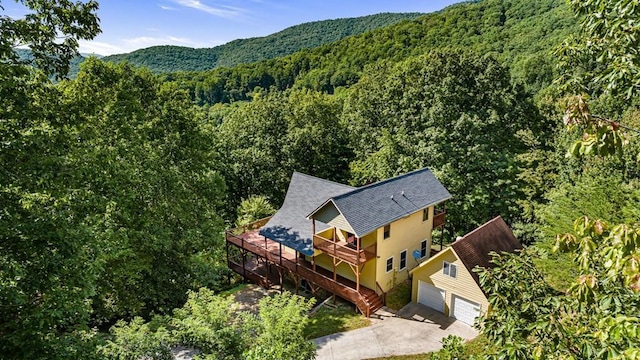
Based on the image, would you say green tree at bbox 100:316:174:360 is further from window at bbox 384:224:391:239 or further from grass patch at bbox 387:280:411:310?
grass patch at bbox 387:280:411:310

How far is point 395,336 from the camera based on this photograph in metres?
19.7

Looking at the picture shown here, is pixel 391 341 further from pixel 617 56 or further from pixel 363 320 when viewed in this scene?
pixel 617 56

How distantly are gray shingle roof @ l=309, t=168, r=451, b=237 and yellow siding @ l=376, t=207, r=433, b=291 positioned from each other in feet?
2.35

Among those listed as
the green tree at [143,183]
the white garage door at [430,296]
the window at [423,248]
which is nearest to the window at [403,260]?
the window at [423,248]

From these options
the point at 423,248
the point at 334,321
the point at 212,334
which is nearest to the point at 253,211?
the point at 334,321

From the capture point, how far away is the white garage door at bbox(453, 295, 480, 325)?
20.4 meters

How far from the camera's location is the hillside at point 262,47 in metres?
111

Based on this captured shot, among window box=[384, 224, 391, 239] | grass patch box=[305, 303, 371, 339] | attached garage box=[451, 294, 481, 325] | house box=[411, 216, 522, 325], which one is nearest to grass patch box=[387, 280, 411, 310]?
house box=[411, 216, 522, 325]

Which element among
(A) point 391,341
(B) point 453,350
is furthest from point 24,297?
(A) point 391,341

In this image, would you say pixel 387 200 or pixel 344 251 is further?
pixel 387 200

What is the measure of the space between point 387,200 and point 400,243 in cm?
271

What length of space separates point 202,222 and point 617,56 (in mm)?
19824


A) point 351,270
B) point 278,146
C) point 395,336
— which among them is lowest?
point 395,336

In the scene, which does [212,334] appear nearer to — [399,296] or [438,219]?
[399,296]
